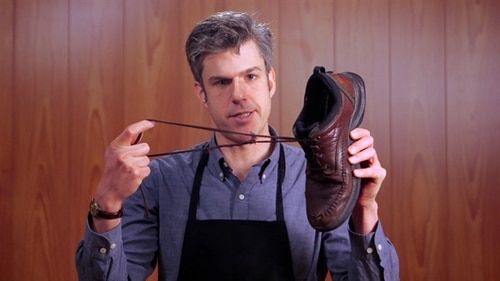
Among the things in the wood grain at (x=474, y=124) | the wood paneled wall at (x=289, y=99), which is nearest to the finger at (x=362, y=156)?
the wood paneled wall at (x=289, y=99)

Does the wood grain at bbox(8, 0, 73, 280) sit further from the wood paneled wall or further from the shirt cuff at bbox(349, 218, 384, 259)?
the shirt cuff at bbox(349, 218, 384, 259)

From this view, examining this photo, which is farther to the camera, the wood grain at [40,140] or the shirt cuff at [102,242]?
the wood grain at [40,140]

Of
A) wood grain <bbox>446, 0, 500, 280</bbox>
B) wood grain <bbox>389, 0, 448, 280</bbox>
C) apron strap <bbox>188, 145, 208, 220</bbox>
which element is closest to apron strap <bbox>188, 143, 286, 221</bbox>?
apron strap <bbox>188, 145, 208, 220</bbox>

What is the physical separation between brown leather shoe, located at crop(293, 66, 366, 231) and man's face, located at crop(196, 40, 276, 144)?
0.79 feet

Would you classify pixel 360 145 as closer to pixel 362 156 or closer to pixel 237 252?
pixel 362 156

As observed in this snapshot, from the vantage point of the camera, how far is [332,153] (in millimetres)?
922

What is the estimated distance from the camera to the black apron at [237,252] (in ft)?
3.87

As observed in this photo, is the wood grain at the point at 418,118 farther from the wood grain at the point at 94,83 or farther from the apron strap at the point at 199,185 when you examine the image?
the wood grain at the point at 94,83

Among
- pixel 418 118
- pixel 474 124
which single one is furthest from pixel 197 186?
pixel 474 124

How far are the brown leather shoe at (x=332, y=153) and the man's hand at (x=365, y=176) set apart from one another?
0.04 ft

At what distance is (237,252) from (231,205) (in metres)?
0.11

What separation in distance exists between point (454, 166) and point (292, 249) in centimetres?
84

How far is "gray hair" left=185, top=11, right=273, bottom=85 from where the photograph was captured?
1.20 m

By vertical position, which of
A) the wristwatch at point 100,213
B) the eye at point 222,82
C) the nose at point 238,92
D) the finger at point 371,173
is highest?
the eye at point 222,82
